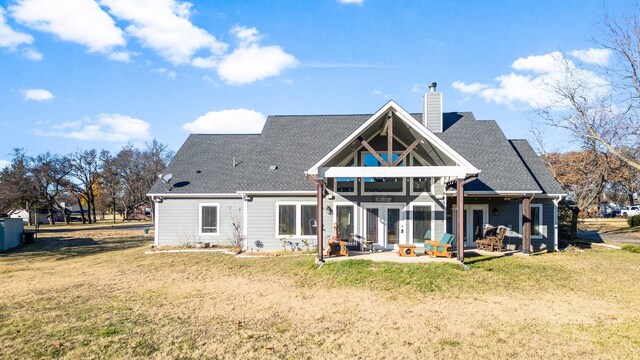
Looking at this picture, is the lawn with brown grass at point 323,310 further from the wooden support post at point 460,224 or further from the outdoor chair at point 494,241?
the outdoor chair at point 494,241

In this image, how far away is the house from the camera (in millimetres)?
15087

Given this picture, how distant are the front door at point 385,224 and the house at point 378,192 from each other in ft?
0.14

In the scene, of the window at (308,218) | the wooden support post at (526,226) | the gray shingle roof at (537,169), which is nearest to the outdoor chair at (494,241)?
the wooden support post at (526,226)

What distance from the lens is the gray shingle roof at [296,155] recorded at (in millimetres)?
17156

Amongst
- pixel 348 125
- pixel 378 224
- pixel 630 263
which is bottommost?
pixel 630 263

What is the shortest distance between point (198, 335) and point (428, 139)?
30.7 feet

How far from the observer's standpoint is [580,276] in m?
12.0

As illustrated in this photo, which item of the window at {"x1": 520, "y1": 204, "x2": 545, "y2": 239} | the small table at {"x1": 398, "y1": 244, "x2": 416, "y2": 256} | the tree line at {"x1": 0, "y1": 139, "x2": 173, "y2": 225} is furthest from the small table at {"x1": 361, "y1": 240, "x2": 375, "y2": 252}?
the tree line at {"x1": 0, "y1": 139, "x2": 173, "y2": 225}

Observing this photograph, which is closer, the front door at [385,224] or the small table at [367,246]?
the small table at [367,246]

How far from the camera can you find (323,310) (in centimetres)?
881

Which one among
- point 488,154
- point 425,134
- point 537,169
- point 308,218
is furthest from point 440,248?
point 537,169

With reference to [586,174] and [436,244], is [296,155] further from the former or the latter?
[586,174]

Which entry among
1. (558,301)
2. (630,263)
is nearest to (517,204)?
(630,263)

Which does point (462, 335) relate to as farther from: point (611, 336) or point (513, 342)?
point (611, 336)
